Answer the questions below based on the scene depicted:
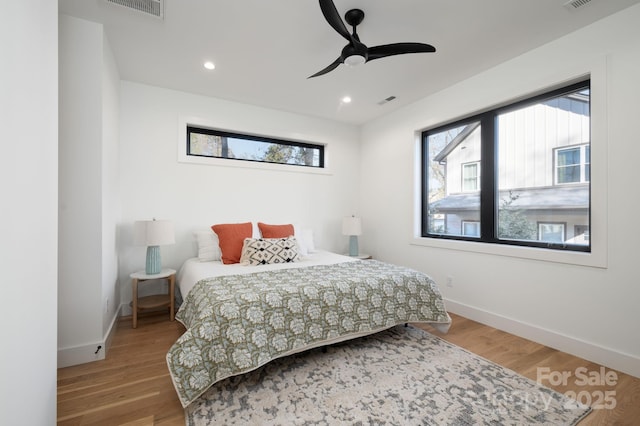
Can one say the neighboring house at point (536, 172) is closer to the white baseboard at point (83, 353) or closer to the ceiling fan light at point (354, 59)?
the ceiling fan light at point (354, 59)

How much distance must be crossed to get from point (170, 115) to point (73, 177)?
5.06ft

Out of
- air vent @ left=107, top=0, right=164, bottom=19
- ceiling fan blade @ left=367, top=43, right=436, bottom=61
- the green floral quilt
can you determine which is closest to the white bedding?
the green floral quilt

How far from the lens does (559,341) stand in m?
2.36

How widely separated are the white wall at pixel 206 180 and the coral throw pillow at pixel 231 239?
0.43 metres

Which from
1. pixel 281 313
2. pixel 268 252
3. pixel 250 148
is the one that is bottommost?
pixel 281 313

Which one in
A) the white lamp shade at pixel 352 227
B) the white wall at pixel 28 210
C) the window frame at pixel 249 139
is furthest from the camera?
the white lamp shade at pixel 352 227

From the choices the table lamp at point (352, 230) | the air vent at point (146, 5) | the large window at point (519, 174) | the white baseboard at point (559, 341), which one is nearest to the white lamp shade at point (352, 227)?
the table lamp at point (352, 230)

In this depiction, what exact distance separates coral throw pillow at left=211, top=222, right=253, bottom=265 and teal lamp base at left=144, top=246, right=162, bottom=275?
25.0 inches

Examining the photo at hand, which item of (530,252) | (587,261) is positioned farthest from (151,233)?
(587,261)

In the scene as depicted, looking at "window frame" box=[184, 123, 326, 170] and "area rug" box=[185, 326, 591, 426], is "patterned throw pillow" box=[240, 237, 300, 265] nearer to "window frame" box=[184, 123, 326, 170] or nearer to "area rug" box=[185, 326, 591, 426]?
"area rug" box=[185, 326, 591, 426]

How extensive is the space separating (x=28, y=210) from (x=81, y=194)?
4.41ft

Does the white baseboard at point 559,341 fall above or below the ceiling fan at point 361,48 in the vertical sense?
below

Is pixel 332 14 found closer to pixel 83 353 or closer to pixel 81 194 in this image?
pixel 81 194

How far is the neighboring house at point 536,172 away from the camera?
240cm
